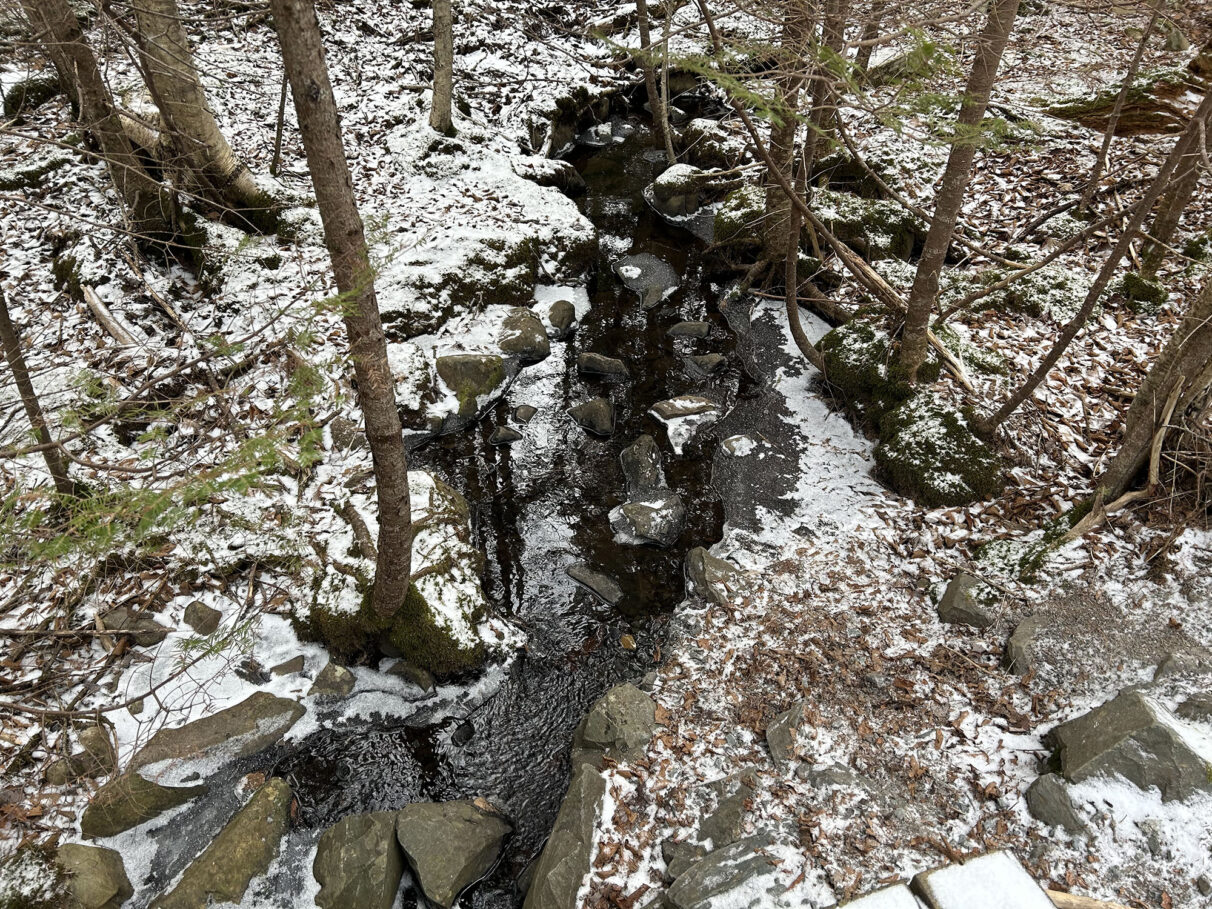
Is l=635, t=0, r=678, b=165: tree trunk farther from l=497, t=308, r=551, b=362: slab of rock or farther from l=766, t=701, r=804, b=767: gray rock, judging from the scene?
l=766, t=701, r=804, b=767: gray rock

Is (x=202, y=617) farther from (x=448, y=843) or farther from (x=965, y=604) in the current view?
(x=965, y=604)

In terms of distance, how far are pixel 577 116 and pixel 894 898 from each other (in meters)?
13.1

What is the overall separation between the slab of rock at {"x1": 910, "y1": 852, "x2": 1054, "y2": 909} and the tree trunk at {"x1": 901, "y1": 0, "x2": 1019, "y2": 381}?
430 cm

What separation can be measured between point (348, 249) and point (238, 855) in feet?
12.0

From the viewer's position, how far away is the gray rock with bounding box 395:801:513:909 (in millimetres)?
4039

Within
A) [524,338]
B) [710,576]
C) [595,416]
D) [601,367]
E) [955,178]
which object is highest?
[955,178]

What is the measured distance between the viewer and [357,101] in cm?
1068

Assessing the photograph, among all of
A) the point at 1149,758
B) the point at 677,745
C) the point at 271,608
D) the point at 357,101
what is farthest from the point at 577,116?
the point at 1149,758

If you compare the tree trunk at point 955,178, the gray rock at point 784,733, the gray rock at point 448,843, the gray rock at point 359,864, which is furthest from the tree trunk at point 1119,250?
the gray rock at point 359,864

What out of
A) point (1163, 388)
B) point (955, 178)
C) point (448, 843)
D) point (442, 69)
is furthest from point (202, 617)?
point (442, 69)

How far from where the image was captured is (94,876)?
382 centimetres

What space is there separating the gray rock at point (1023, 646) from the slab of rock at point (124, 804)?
5.60 m

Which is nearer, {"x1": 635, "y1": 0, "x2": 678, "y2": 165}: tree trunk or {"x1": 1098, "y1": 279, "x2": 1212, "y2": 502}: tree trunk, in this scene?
{"x1": 1098, "y1": 279, "x2": 1212, "y2": 502}: tree trunk

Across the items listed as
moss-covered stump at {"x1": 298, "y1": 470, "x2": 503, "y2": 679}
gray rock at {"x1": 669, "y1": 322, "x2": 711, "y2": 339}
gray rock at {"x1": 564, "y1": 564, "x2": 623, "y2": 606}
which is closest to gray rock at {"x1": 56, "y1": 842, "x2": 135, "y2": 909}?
moss-covered stump at {"x1": 298, "y1": 470, "x2": 503, "y2": 679}
